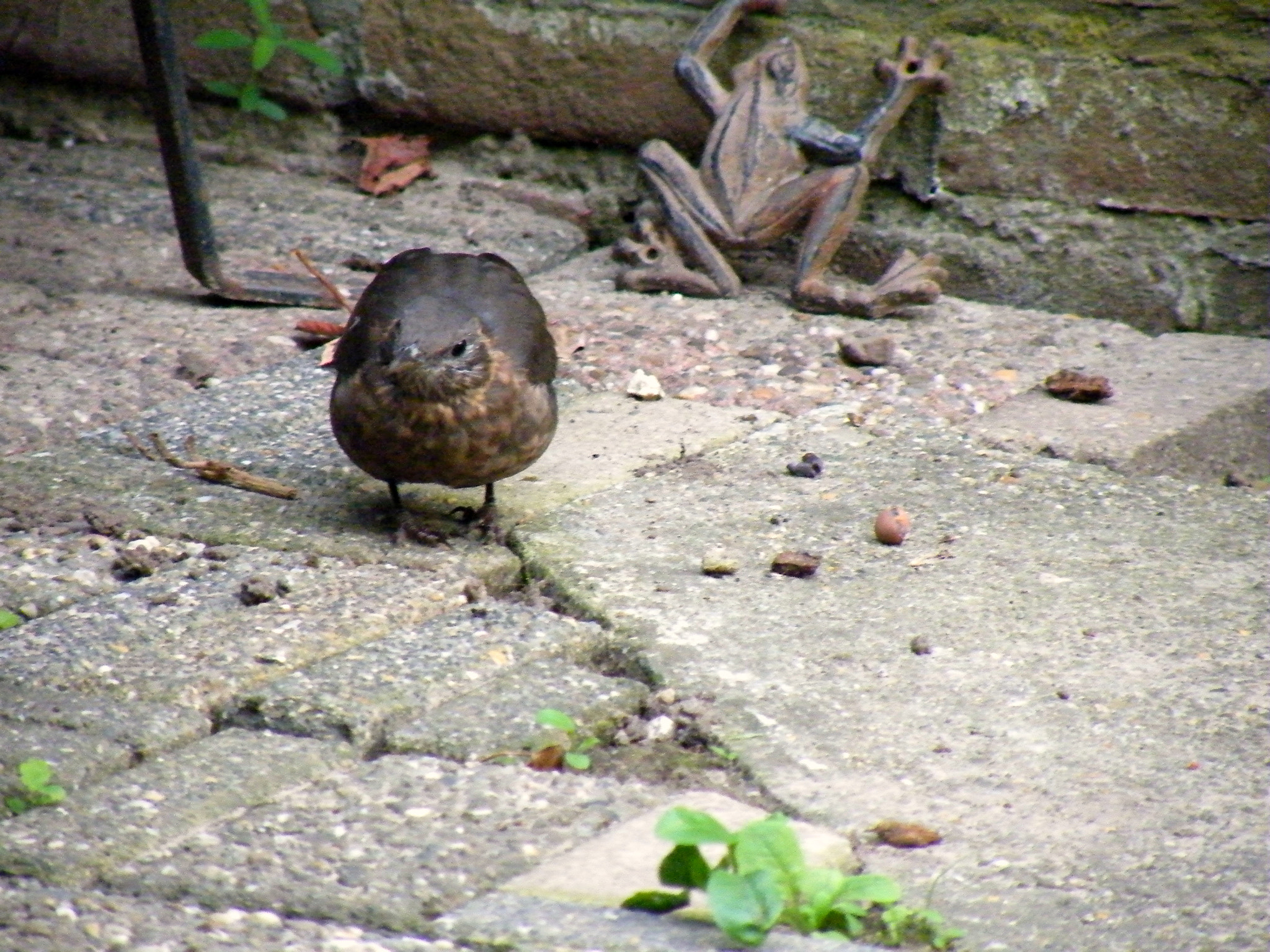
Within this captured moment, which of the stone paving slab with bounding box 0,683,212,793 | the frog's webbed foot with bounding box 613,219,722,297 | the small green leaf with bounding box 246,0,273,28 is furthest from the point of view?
the small green leaf with bounding box 246,0,273,28

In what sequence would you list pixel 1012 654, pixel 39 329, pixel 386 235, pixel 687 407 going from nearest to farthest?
pixel 1012 654 < pixel 687 407 < pixel 39 329 < pixel 386 235

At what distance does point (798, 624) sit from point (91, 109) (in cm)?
381

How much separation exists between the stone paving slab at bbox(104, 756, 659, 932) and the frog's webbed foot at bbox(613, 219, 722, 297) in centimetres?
242

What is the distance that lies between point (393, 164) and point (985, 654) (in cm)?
313

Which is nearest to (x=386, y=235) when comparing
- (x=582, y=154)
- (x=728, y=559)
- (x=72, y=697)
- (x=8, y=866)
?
(x=582, y=154)

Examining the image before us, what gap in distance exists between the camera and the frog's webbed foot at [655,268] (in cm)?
444

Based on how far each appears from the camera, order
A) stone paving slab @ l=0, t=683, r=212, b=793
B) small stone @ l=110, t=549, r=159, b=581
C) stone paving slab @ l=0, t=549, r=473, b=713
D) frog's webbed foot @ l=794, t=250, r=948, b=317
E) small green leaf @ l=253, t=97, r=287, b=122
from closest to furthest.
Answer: stone paving slab @ l=0, t=683, r=212, b=793, stone paving slab @ l=0, t=549, r=473, b=713, small stone @ l=110, t=549, r=159, b=581, frog's webbed foot @ l=794, t=250, r=948, b=317, small green leaf @ l=253, t=97, r=287, b=122

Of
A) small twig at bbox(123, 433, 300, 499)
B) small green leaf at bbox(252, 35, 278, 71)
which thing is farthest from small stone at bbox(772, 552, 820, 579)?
small green leaf at bbox(252, 35, 278, 71)

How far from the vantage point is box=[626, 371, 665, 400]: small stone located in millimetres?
3797

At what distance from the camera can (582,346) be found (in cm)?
407

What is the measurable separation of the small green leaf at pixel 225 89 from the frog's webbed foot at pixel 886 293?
2.10 meters

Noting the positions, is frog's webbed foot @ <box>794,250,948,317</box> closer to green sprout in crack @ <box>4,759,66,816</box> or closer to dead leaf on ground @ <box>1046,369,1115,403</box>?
dead leaf on ground @ <box>1046,369,1115,403</box>

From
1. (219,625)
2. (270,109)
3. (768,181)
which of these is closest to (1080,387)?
(768,181)

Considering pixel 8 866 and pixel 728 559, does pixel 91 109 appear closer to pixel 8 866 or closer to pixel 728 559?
pixel 728 559
